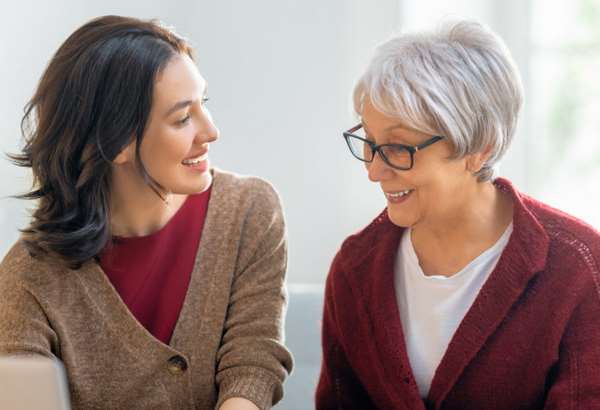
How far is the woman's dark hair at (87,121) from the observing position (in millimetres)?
1699

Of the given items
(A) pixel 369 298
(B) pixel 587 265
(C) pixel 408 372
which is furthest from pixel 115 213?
(B) pixel 587 265

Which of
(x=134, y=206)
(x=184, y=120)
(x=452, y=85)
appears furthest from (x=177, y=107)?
(x=452, y=85)

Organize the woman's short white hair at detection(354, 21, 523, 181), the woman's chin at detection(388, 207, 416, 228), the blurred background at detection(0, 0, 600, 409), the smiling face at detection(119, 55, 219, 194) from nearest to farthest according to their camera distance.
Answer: the woman's short white hair at detection(354, 21, 523, 181)
the woman's chin at detection(388, 207, 416, 228)
the smiling face at detection(119, 55, 219, 194)
the blurred background at detection(0, 0, 600, 409)

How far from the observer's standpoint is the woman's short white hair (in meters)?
1.53

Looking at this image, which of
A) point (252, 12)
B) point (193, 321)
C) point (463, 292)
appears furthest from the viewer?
point (252, 12)

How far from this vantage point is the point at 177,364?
177 centimetres

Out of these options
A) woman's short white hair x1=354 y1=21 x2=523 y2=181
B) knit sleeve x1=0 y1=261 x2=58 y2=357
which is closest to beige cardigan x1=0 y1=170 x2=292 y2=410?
knit sleeve x1=0 y1=261 x2=58 y2=357

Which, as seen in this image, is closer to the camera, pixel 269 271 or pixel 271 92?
pixel 269 271

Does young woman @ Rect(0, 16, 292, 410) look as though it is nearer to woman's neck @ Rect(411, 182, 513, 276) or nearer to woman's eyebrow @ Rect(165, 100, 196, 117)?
woman's eyebrow @ Rect(165, 100, 196, 117)

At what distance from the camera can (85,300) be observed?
1.77m

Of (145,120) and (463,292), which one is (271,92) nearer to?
(145,120)

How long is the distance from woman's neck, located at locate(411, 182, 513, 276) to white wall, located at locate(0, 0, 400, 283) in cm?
98

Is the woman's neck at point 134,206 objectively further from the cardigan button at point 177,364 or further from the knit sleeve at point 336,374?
the knit sleeve at point 336,374

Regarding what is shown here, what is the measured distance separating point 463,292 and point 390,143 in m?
0.31
